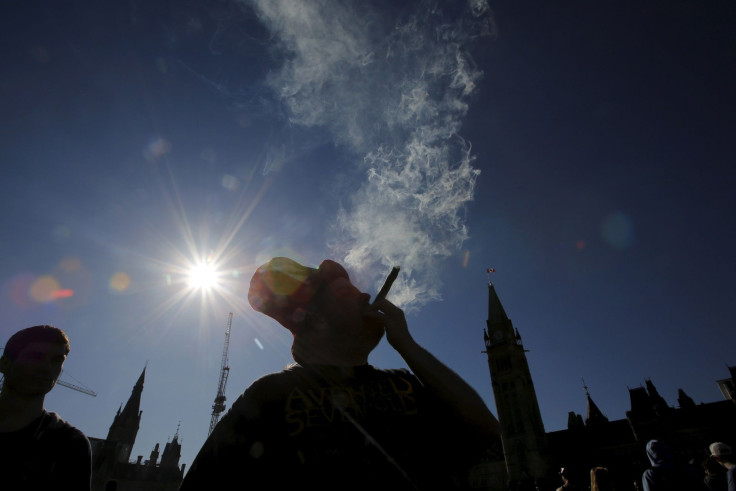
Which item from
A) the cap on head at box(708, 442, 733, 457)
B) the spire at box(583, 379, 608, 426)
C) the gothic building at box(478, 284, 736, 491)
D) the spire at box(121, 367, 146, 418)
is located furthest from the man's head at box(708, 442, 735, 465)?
the spire at box(121, 367, 146, 418)

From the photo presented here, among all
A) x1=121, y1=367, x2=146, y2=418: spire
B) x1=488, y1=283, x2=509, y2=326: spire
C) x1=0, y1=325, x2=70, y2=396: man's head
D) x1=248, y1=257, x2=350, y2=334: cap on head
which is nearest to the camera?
x1=248, y1=257, x2=350, y2=334: cap on head

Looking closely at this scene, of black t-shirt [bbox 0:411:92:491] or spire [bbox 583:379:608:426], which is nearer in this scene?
black t-shirt [bbox 0:411:92:491]

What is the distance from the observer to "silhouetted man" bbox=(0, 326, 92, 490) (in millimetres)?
2404

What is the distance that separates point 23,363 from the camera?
107 inches

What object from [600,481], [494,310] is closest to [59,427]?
[600,481]

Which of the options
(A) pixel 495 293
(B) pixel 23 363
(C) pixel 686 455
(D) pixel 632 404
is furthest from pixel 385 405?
(D) pixel 632 404

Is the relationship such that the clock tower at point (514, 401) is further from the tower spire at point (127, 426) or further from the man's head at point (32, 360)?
the tower spire at point (127, 426)

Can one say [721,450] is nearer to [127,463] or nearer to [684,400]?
Result: [684,400]

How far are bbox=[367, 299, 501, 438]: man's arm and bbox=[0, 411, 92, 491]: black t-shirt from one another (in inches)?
101

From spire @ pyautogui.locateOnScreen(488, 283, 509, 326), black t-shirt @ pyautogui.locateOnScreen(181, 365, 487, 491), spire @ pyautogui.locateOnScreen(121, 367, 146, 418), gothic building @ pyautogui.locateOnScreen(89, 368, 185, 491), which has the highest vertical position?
spire @ pyautogui.locateOnScreen(488, 283, 509, 326)

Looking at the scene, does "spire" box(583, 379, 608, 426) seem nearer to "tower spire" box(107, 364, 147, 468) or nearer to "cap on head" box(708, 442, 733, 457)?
"cap on head" box(708, 442, 733, 457)

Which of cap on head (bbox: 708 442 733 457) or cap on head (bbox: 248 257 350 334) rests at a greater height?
cap on head (bbox: 248 257 350 334)

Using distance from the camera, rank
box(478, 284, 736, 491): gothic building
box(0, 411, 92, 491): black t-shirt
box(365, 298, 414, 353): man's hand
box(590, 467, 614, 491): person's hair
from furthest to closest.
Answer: box(478, 284, 736, 491): gothic building < box(590, 467, 614, 491): person's hair < box(0, 411, 92, 491): black t-shirt < box(365, 298, 414, 353): man's hand

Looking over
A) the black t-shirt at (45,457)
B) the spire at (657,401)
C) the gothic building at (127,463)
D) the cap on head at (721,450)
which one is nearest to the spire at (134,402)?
the gothic building at (127,463)
